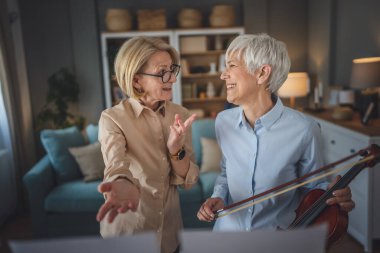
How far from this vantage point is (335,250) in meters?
2.72

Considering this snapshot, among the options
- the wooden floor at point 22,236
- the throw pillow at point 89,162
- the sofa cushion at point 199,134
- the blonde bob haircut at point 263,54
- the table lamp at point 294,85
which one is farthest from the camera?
the table lamp at point 294,85

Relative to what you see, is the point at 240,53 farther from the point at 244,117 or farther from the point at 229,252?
the point at 229,252

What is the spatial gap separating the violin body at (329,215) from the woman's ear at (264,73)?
39 cm

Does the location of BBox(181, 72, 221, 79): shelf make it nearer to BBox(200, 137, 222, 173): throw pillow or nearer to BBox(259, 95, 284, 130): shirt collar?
BBox(200, 137, 222, 173): throw pillow

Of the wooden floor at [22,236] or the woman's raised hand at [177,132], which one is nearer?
the woman's raised hand at [177,132]

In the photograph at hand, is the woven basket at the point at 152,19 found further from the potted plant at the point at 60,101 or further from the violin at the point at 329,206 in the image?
the violin at the point at 329,206

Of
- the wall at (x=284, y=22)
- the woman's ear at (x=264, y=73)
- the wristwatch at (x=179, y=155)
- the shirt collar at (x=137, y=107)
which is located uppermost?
the wall at (x=284, y=22)

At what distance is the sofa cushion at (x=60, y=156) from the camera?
127 inches

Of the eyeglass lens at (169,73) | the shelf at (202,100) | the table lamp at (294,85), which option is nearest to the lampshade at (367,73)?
the table lamp at (294,85)

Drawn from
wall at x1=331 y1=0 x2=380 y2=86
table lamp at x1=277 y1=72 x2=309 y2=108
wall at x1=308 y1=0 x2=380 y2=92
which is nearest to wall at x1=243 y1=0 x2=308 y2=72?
wall at x1=308 y1=0 x2=380 y2=92

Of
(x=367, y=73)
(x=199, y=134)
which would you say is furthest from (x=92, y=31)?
(x=367, y=73)

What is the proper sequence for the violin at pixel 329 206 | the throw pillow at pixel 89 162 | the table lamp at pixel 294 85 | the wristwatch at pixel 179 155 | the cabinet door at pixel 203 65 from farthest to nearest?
the cabinet door at pixel 203 65 < the table lamp at pixel 294 85 < the throw pillow at pixel 89 162 < the wristwatch at pixel 179 155 < the violin at pixel 329 206

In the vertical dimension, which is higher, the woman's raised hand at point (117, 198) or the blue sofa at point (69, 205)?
the woman's raised hand at point (117, 198)

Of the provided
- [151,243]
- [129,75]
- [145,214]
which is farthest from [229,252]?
[129,75]
